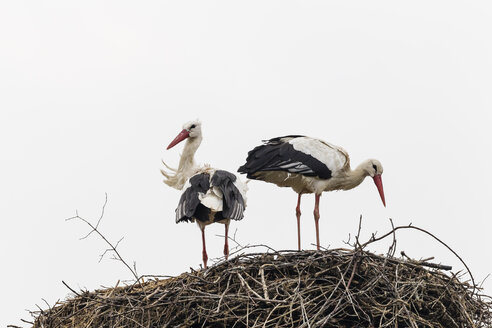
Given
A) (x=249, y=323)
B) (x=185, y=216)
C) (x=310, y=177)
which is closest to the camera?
(x=249, y=323)

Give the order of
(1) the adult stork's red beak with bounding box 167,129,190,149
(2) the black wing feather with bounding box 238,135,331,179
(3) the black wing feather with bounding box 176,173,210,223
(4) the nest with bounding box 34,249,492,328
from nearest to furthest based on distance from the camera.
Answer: (4) the nest with bounding box 34,249,492,328, (3) the black wing feather with bounding box 176,173,210,223, (2) the black wing feather with bounding box 238,135,331,179, (1) the adult stork's red beak with bounding box 167,129,190,149

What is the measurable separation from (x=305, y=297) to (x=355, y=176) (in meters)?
3.18

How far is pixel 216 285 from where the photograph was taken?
6473 millimetres

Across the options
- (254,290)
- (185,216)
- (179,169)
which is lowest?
(254,290)

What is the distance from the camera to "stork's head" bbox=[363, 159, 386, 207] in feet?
30.4

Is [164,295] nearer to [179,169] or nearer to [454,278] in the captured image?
[454,278]

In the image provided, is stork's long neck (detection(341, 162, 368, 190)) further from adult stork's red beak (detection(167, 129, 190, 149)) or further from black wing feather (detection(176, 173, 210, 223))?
adult stork's red beak (detection(167, 129, 190, 149))

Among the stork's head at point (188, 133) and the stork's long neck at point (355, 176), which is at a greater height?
the stork's head at point (188, 133)

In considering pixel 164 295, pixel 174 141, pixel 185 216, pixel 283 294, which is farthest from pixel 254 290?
pixel 174 141

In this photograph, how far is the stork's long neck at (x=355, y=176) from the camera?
9.28m

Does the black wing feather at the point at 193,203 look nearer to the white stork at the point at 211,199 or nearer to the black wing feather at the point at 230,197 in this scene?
the white stork at the point at 211,199

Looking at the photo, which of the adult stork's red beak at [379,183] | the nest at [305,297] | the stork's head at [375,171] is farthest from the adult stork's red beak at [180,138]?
the nest at [305,297]

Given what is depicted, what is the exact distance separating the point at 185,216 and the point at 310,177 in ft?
4.88

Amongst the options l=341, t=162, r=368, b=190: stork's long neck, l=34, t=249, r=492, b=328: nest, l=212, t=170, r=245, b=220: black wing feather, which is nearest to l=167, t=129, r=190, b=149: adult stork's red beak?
l=212, t=170, r=245, b=220: black wing feather
